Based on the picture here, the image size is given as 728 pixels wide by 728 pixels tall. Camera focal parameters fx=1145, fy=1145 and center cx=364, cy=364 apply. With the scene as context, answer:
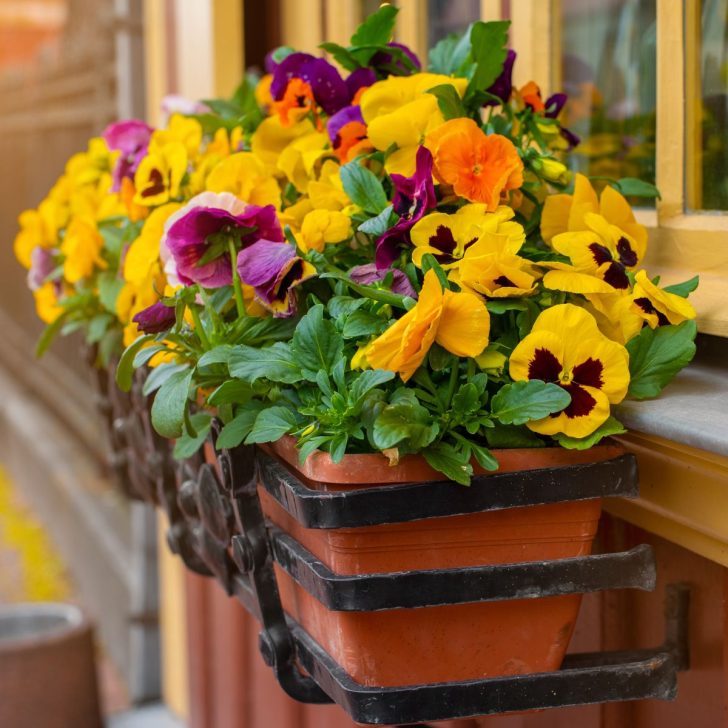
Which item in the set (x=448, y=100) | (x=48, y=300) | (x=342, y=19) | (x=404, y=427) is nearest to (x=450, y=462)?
(x=404, y=427)

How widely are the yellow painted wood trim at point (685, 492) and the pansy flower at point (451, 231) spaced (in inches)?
9.1

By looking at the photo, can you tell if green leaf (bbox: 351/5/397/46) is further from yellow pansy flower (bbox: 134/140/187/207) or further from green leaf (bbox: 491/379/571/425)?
green leaf (bbox: 491/379/571/425)

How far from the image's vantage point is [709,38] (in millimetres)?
1188

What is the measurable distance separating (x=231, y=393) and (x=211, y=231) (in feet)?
0.53

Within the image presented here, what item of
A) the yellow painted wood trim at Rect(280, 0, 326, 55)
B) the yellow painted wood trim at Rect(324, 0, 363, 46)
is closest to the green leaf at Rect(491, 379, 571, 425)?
the yellow painted wood trim at Rect(324, 0, 363, 46)

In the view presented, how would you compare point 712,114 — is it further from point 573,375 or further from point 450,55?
point 573,375

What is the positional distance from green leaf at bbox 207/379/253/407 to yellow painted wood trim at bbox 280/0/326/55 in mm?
1112

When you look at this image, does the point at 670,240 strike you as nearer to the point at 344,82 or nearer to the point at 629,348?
the point at 629,348

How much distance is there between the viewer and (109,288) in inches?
56.9

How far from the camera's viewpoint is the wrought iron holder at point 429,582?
35.5 inches

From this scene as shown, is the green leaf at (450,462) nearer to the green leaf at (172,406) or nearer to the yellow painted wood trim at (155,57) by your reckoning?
the green leaf at (172,406)

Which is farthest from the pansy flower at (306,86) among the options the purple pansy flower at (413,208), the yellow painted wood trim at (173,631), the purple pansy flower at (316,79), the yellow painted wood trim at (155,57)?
the yellow painted wood trim at (173,631)

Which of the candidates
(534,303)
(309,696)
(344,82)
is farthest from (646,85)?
(309,696)

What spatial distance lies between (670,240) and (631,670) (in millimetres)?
442
